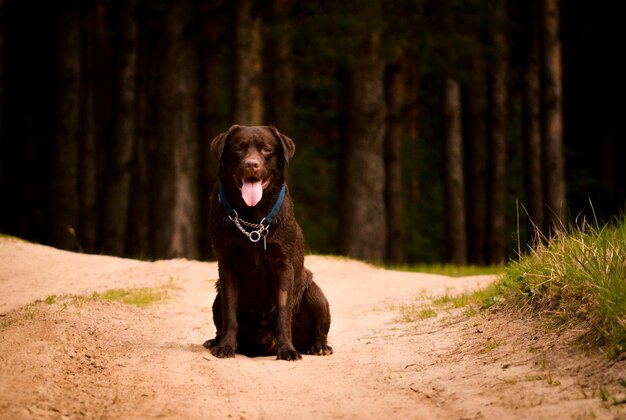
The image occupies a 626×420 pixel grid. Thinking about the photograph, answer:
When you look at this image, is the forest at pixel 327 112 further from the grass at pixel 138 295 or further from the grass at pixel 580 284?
the grass at pixel 580 284

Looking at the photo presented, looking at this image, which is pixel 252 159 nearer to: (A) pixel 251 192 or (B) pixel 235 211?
(A) pixel 251 192

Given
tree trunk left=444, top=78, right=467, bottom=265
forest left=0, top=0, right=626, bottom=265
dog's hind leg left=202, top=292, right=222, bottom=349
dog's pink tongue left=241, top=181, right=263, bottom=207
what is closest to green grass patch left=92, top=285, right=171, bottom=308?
dog's hind leg left=202, top=292, right=222, bottom=349

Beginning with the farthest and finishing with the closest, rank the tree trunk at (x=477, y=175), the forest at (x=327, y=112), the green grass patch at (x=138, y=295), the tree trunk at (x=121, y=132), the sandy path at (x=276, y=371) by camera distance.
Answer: the tree trunk at (x=477, y=175) → the tree trunk at (x=121, y=132) → the forest at (x=327, y=112) → the green grass patch at (x=138, y=295) → the sandy path at (x=276, y=371)

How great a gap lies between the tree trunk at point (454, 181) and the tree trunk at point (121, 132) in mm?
7754

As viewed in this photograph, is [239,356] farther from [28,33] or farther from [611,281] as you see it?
[28,33]

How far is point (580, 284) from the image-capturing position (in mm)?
6938

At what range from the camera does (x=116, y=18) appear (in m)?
20.5

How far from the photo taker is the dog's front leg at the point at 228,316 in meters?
7.26

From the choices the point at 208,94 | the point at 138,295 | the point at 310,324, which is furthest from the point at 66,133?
the point at 310,324

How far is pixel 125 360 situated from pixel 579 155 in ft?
72.1

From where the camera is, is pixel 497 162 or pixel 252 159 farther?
pixel 497 162

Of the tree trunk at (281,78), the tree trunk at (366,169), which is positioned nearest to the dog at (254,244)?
the tree trunk at (366,169)

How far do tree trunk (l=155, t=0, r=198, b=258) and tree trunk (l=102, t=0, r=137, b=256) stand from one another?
0.76 meters

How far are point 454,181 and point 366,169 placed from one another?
4.13 m
